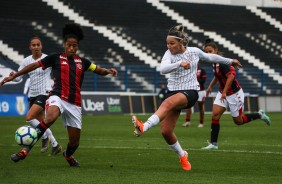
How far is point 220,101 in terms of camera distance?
658 inches

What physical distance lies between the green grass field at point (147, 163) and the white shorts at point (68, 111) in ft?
2.36

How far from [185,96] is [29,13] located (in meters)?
31.7

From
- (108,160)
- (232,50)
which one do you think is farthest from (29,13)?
(108,160)

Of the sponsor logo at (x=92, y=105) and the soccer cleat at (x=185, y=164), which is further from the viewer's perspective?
the sponsor logo at (x=92, y=105)

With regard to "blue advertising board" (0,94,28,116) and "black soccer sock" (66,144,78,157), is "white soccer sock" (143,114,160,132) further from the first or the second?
"blue advertising board" (0,94,28,116)

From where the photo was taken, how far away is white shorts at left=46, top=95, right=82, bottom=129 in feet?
38.9

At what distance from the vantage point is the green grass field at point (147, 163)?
10445mm

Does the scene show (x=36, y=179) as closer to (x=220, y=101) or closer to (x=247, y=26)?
(x=220, y=101)

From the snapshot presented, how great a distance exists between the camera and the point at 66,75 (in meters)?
12.1

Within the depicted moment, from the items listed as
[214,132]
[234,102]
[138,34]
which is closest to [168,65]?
[214,132]

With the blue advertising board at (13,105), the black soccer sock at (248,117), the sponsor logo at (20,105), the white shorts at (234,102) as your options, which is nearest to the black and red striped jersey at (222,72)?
the white shorts at (234,102)

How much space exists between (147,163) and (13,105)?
73.5 feet

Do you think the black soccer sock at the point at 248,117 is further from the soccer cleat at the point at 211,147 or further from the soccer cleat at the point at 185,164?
the soccer cleat at the point at 185,164

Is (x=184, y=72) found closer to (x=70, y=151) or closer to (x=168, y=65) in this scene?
(x=168, y=65)
